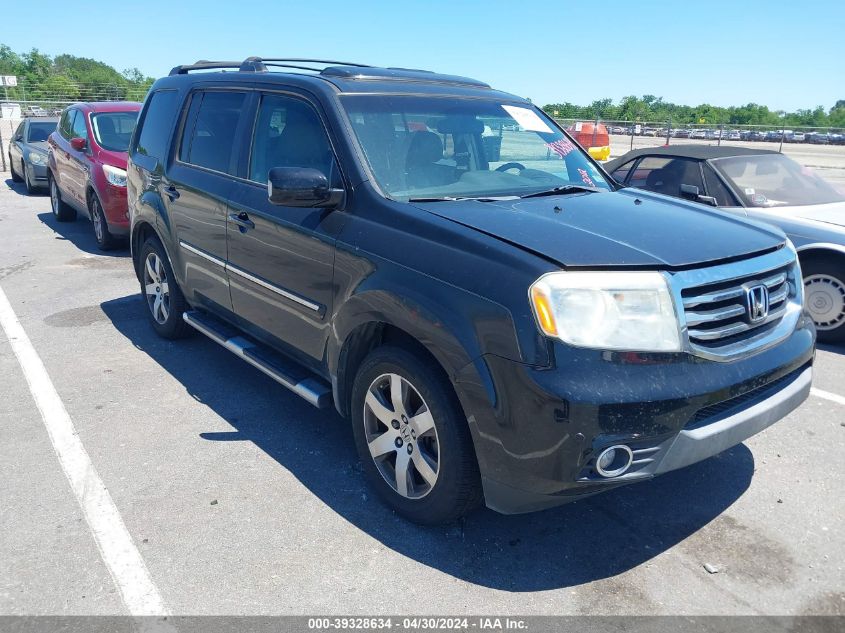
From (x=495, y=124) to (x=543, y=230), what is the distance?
1484 millimetres

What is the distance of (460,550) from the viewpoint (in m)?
3.13

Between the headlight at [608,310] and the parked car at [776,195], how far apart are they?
9.61ft

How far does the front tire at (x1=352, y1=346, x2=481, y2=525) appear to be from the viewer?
292cm

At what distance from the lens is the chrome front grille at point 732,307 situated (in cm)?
274

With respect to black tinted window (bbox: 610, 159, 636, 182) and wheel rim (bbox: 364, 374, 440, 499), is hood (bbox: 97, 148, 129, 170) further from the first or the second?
wheel rim (bbox: 364, 374, 440, 499)

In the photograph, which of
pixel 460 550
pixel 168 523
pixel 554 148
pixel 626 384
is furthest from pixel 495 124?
pixel 168 523

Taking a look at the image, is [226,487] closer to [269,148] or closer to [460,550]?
[460,550]

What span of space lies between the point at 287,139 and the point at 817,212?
4.91 meters

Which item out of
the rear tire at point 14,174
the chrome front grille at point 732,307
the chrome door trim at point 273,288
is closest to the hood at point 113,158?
the chrome door trim at point 273,288

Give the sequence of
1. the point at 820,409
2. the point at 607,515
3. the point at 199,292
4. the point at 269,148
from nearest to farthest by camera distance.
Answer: the point at 607,515, the point at 269,148, the point at 820,409, the point at 199,292

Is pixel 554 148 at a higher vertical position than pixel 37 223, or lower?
higher

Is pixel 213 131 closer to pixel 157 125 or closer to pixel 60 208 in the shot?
pixel 157 125

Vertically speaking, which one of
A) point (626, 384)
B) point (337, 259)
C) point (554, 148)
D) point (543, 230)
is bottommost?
point (626, 384)

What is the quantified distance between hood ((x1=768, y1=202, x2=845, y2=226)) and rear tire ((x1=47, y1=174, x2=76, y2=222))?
34.0 feet
